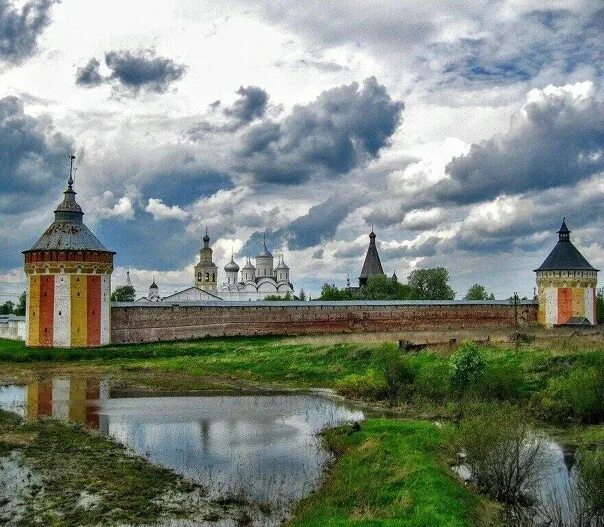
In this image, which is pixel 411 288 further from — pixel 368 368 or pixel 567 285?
pixel 368 368

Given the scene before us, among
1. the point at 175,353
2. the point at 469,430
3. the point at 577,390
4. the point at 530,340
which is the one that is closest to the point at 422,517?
the point at 469,430

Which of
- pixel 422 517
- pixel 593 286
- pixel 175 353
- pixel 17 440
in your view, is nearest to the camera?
pixel 422 517

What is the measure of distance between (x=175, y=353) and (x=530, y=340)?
1592 cm

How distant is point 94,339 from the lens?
37.3 m

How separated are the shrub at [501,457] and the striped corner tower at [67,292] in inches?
1135

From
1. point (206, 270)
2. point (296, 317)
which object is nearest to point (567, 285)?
point (296, 317)

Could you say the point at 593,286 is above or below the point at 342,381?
above

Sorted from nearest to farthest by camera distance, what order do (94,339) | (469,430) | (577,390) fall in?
(469,430) < (577,390) < (94,339)

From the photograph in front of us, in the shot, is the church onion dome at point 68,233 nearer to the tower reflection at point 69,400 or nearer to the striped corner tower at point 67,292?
the striped corner tower at point 67,292

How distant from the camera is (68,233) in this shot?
127 ft

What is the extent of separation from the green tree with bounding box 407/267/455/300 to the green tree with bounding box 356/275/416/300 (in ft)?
12.5

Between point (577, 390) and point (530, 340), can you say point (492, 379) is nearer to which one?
point (577, 390)

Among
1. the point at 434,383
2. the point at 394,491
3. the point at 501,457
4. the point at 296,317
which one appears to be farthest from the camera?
the point at 296,317

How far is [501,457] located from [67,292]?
3035 cm
